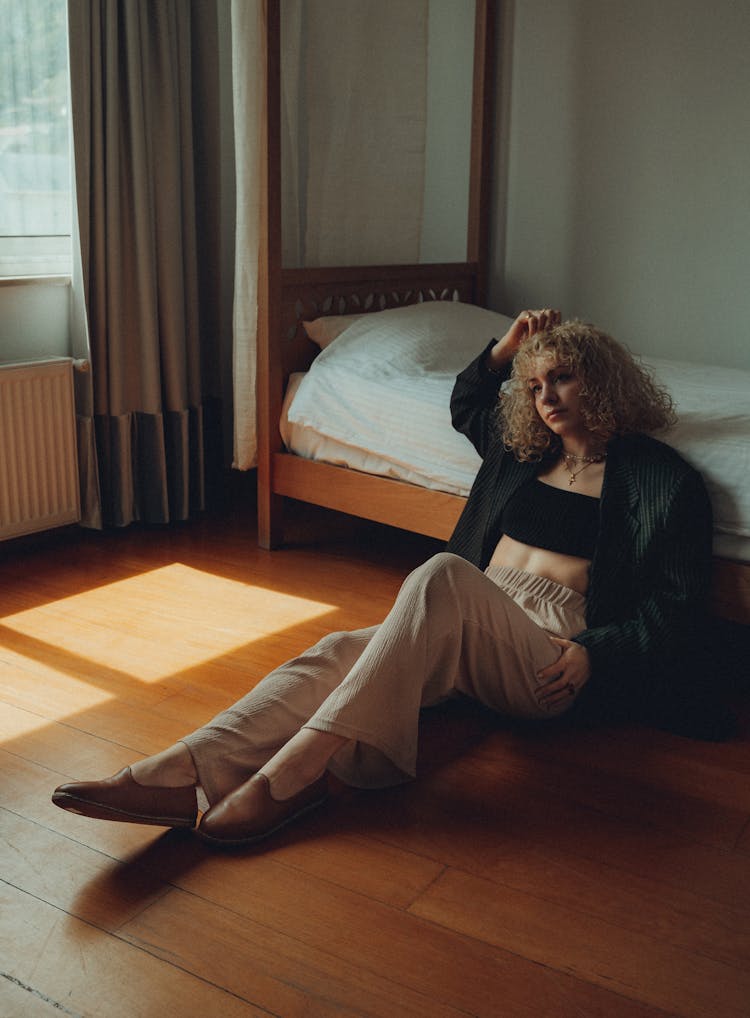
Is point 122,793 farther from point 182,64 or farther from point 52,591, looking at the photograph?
point 182,64

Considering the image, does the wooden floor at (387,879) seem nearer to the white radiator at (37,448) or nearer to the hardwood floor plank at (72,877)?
the hardwood floor plank at (72,877)

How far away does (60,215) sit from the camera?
303 centimetres

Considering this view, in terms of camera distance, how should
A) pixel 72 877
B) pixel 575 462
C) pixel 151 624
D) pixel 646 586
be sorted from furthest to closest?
pixel 151 624, pixel 575 462, pixel 646 586, pixel 72 877

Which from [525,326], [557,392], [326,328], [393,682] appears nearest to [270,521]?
[326,328]

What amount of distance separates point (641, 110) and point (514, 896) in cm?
253

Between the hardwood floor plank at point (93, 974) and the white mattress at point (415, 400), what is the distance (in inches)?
50.9

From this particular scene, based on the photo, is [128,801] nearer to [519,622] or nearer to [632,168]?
[519,622]

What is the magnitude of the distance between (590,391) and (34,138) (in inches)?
73.7

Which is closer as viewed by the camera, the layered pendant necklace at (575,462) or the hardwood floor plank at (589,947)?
the hardwood floor plank at (589,947)

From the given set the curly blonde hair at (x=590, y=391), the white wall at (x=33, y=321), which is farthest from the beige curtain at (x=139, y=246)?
the curly blonde hair at (x=590, y=391)

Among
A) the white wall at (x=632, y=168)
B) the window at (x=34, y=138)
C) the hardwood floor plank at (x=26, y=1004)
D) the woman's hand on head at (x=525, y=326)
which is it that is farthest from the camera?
the white wall at (x=632, y=168)

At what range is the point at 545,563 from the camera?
1.94 meters

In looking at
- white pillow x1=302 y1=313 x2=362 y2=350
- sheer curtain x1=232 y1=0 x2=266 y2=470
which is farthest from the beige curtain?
white pillow x1=302 y1=313 x2=362 y2=350

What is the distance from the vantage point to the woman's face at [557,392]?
6.23 feet
